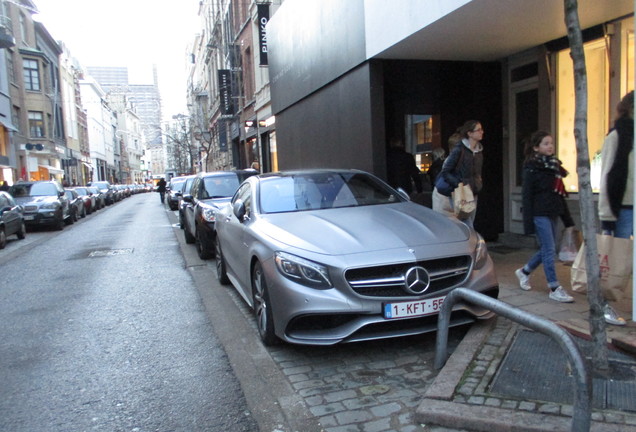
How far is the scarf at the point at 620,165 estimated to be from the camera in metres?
Result: 4.41

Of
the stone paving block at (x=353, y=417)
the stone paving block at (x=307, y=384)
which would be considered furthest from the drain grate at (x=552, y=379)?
the stone paving block at (x=307, y=384)

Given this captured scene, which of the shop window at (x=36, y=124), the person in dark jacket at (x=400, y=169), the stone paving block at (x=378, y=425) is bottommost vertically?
the stone paving block at (x=378, y=425)

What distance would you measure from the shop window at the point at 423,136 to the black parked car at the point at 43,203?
12.6 m

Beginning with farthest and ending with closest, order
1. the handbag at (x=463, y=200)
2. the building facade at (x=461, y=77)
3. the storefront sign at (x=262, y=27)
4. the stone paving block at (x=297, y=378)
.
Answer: the storefront sign at (x=262, y=27) → the building facade at (x=461, y=77) → the handbag at (x=463, y=200) → the stone paving block at (x=297, y=378)

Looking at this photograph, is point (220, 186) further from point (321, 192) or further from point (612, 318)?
point (612, 318)

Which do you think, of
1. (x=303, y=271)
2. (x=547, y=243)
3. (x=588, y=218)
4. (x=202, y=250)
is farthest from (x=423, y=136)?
(x=588, y=218)

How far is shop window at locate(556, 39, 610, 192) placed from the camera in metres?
6.91

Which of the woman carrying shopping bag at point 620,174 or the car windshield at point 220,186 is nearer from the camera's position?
the woman carrying shopping bag at point 620,174

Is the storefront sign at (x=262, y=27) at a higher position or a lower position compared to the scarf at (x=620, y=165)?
higher

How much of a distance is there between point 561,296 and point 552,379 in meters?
1.93

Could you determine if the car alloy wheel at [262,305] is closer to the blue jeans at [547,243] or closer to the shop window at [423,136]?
the blue jeans at [547,243]

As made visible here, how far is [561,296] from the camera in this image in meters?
5.05

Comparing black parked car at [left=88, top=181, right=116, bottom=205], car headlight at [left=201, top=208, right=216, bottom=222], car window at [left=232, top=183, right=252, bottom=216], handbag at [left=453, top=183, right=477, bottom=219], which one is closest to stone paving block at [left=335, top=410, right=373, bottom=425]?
car window at [left=232, top=183, right=252, bottom=216]

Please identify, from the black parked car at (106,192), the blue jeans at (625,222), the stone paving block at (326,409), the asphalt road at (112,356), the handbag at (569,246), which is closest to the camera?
the stone paving block at (326,409)
